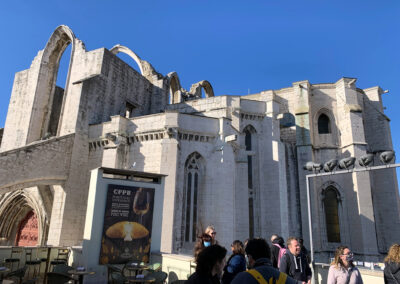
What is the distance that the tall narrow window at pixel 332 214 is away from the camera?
18058 mm

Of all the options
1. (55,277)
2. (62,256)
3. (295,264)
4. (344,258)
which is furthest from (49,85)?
(344,258)

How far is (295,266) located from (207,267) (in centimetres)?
291

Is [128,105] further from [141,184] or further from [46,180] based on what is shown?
[141,184]

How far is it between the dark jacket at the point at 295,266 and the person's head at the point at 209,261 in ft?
8.31

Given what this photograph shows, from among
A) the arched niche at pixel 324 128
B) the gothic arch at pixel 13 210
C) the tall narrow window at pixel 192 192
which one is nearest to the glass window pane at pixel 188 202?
the tall narrow window at pixel 192 192

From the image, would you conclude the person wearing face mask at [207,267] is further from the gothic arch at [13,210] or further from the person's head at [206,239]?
the gothic arch at [13,210]

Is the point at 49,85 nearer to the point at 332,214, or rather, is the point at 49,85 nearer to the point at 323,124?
the point at 323,124

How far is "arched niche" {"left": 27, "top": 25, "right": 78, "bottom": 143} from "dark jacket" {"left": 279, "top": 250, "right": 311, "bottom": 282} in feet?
59.9

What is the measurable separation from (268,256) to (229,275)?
1.09m

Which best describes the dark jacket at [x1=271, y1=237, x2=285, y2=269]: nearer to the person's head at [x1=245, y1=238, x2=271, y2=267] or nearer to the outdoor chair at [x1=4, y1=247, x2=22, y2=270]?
the person's head at [x1=245, y1=238, x2=271, y2=267]

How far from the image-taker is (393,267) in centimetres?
413

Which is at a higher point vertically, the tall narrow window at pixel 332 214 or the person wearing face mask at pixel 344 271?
the tall narrow window at pixel 332 214

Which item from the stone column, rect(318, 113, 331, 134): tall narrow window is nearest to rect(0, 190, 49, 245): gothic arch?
the stone column

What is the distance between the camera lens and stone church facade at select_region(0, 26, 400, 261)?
47.8 feet
